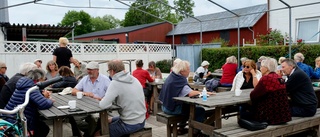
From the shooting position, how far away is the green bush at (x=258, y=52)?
1065 centimetres

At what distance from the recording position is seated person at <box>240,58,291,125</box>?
138 inches

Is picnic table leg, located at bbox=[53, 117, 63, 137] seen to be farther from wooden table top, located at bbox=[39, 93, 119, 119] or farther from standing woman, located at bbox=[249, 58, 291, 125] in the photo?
standing woman, located at bbox=[249, 58, 291, 125]

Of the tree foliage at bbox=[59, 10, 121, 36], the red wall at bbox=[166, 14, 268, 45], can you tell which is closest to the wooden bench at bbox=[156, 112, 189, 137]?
the red wall at bbox=[166, 14, 268, 45]

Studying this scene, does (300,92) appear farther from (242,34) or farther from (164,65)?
(242,34)

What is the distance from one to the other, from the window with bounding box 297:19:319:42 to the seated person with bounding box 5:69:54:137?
563 inches

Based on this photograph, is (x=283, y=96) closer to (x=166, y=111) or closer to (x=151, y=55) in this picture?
(x=166, y=111)

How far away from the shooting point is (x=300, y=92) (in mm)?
4031

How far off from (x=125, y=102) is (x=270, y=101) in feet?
6.12

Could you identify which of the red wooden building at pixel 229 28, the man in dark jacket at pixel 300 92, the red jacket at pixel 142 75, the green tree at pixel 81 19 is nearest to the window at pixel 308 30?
the red wooden building at pixel 229 28

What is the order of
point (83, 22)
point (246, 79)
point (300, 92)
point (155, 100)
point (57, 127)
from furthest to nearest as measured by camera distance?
point (83, 22) → point (155, 100) → point (246, 79) → point (300, 92) → point (57, 127)

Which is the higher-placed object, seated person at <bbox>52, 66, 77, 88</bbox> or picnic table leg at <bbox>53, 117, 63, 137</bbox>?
seated person at <bbox>52, 66, 77, 88</bbox>

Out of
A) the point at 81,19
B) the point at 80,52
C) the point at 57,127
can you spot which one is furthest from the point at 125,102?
the point at 81,19

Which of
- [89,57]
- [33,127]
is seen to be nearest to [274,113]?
[33,127]

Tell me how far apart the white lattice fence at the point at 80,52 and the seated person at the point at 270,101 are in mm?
9812
